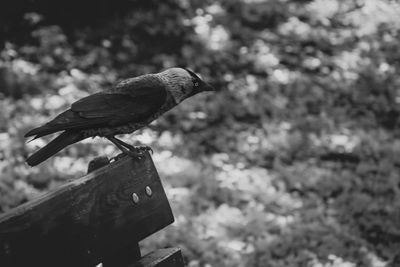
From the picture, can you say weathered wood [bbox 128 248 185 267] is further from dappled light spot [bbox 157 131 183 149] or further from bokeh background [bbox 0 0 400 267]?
dappled light spot [bbox 157 131 183 149]

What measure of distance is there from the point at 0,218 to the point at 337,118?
184 inches

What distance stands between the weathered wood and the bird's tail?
440 millimetres

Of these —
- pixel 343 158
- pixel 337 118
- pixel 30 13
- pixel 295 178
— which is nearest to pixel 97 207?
pixel 295 178

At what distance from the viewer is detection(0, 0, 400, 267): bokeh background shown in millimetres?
4160

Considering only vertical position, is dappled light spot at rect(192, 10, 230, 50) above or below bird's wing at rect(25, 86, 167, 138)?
below

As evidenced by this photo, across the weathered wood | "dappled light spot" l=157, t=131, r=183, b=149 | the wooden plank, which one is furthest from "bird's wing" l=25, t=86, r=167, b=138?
"dappled light spot" l=157, t=131, r=183, b=149

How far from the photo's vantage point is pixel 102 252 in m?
1.63

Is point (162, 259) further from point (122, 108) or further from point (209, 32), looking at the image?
point (209, 32)

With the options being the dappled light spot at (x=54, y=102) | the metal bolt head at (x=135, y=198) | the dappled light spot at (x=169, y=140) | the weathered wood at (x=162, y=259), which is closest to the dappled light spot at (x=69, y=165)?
the dappled light spot at (x=169, y=140)

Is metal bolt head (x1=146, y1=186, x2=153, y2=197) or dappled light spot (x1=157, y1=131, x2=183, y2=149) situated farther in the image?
dappled light spot (x1=157, y1=131, x2=183, y2=149)

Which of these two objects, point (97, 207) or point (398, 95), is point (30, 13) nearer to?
point (398, 95)

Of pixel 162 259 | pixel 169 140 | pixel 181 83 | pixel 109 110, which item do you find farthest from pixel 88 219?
pixel 169 140

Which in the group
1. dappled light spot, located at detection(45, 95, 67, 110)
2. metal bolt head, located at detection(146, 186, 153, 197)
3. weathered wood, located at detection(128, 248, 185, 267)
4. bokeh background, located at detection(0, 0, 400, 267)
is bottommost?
bokeh background, located at detection(0, 0, 400, 267)

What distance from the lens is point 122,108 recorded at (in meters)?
2.38
